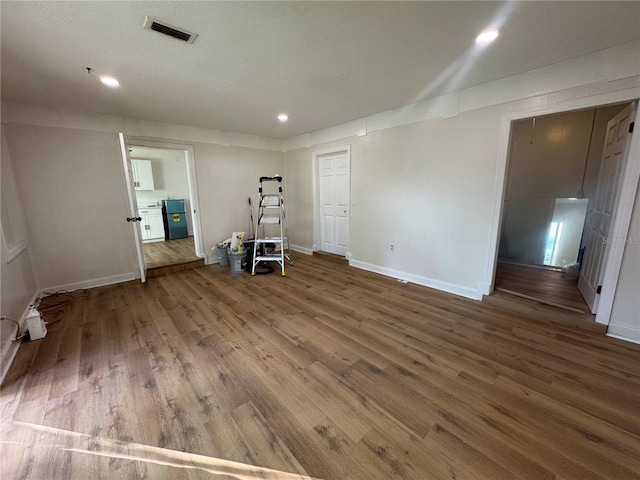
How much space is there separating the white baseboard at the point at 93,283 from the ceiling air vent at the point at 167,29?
3589mm

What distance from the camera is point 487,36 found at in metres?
1.91

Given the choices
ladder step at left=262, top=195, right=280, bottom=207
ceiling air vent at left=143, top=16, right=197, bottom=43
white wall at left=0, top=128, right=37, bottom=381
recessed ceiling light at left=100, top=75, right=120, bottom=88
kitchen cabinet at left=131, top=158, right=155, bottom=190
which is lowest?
white wall at left=0, top=128, right=37, bottom=381

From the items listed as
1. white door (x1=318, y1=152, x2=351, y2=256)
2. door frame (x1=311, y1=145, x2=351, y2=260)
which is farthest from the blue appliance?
white door (x1=318, y1=152, x2=351, y2=256)

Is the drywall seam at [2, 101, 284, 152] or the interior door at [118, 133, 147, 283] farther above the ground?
the drywall seam at [2, 101, 284, 152]

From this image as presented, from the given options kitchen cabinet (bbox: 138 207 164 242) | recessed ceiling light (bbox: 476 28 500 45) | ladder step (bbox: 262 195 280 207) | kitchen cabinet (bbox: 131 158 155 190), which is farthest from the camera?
kitchen cabinet (bbox: 138 207 164 242)

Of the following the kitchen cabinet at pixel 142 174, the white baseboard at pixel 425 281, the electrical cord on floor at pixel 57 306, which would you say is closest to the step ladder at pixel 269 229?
the white baseboard at pixel 425 281

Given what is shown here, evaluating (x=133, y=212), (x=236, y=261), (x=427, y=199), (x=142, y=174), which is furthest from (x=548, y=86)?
(x=142, y=174)

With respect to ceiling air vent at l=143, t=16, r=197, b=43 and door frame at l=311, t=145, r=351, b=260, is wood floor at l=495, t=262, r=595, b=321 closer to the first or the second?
door frame at l=311, t=145, r=351, b=260

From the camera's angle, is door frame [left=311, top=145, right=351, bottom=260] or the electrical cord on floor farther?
door frame [left=311, top=145, right=351, bottom=260]

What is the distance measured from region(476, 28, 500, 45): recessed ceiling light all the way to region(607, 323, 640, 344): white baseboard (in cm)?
278

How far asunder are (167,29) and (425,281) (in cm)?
383

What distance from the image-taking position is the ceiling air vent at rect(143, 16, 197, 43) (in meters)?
1.70

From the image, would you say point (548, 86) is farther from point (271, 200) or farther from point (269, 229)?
point (269, 229)

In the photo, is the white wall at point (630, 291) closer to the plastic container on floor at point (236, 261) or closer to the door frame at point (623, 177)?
the door frame at point (623, 177)
